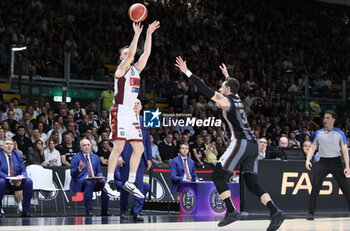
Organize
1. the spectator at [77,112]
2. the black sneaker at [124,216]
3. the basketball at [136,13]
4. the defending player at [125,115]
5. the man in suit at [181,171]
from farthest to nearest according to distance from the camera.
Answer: the spectator at [77,112] → the man in suit at [181,171] → the black sneaker at [124,216] → the defending player at [125,115] → the basketball at [136,13]

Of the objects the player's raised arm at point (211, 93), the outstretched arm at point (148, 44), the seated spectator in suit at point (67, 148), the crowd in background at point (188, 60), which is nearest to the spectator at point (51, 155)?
the crowd in background at point (188, 60)

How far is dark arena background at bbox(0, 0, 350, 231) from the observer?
1277 centimetres

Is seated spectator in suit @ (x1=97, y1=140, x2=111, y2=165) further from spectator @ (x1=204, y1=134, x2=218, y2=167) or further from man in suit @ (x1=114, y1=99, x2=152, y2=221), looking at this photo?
man in suit @ (x1=114, y1=99, x2=152, y2=221)

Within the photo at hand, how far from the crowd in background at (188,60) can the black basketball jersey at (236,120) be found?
6.58 meters

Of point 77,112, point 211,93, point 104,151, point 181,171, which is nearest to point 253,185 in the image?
point 211,93

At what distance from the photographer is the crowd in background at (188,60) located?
15.6 m

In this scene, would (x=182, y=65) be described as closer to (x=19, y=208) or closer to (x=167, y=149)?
(x=19, y=208)

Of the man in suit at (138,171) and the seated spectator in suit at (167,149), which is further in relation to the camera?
the seated spectator in suit at (167,149)

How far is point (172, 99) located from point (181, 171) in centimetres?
526

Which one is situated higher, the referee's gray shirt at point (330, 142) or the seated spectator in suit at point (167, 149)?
the referee's gray shirt at point (330, 142)

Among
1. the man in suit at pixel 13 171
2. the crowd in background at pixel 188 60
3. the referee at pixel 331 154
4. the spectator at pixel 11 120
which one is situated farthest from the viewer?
the crowd in background at pixel 188 60

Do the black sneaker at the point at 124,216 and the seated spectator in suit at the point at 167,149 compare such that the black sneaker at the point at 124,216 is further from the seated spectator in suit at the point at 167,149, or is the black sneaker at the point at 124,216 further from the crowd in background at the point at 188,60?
the seated spectator in suit at the point at 167,149

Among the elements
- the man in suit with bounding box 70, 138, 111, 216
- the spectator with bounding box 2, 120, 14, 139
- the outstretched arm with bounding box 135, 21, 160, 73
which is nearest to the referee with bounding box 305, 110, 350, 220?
the outstretched arm with bounding box 135, 21, 160, 73

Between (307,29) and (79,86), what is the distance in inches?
584
